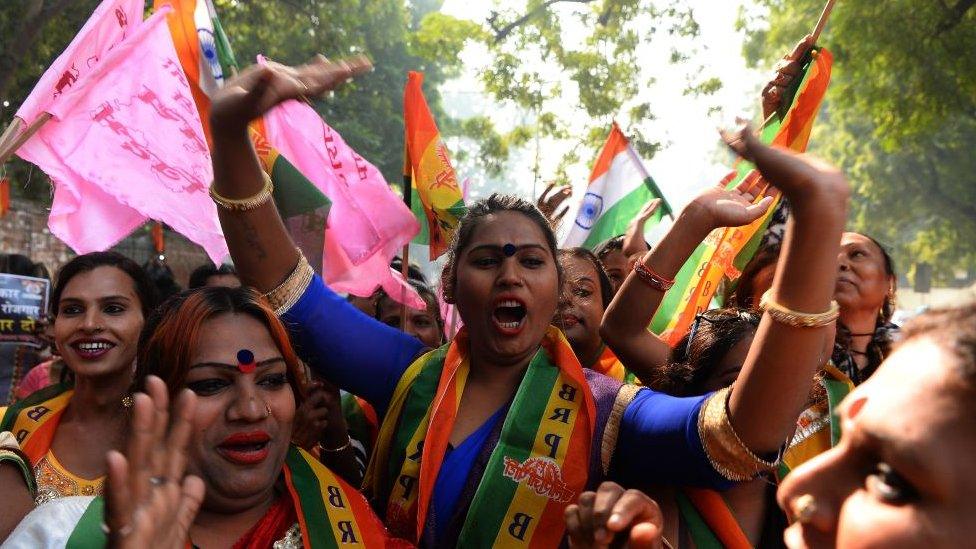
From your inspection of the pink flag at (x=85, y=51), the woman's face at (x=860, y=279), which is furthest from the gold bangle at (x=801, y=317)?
the pink flag at (x=85, y=51)

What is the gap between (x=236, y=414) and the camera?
1.94m

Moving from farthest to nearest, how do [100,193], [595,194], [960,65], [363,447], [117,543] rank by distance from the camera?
1. [960,65]
2. [595,194]
3. [100,193]
4. [363,447]
5. [117,543]

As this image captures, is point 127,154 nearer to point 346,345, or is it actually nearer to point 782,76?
point 346,345

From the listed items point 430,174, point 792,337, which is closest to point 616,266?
point 430,174

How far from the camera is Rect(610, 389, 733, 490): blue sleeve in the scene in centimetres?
174

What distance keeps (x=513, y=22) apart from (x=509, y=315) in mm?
→ 10865

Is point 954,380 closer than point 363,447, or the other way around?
point 954,380

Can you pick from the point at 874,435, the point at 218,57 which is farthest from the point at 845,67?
the point at 874,435

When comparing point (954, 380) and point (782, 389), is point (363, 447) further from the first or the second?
point (954, 380)

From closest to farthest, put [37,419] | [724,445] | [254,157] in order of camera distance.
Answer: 1. [724,445]
2. [254,157]
3. [37,419]

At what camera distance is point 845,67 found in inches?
407

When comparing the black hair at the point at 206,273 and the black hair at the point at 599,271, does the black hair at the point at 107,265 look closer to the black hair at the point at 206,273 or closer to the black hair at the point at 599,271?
the black hair at the point at 206,273

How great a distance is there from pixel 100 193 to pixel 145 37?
2.31 ft

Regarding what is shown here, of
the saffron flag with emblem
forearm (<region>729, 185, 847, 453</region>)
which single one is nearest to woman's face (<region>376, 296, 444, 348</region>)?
the saffron flag with emblem
